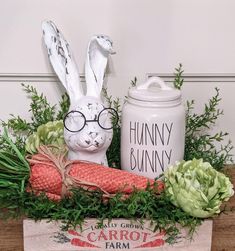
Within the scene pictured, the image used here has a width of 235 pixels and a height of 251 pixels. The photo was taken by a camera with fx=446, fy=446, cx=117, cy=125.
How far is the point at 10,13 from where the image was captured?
982mm

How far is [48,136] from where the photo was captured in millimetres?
919

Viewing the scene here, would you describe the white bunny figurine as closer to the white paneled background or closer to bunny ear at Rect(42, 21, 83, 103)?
bunny ear at Rect(42, 21, 83, 103)

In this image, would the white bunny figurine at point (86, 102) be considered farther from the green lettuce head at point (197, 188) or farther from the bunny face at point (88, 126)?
the green lettuce head at point (197, 188)

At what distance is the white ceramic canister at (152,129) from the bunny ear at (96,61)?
0.07m

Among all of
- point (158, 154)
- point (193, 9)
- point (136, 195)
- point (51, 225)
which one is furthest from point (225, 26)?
point (51, 225)

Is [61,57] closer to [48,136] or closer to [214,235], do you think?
[48,136]

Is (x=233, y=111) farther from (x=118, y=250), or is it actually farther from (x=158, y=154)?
(x=118, y=250)

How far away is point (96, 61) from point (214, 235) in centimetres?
40

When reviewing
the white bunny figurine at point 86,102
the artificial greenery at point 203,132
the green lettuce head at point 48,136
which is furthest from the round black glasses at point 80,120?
the artificial greenery at point 203,132

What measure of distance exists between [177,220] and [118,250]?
0.38 ft

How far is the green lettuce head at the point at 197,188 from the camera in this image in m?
0.73

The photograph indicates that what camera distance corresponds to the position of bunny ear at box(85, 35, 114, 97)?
845mm

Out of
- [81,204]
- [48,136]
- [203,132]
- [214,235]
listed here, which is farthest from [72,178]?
[203,132]

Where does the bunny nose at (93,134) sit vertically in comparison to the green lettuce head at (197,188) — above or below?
above
